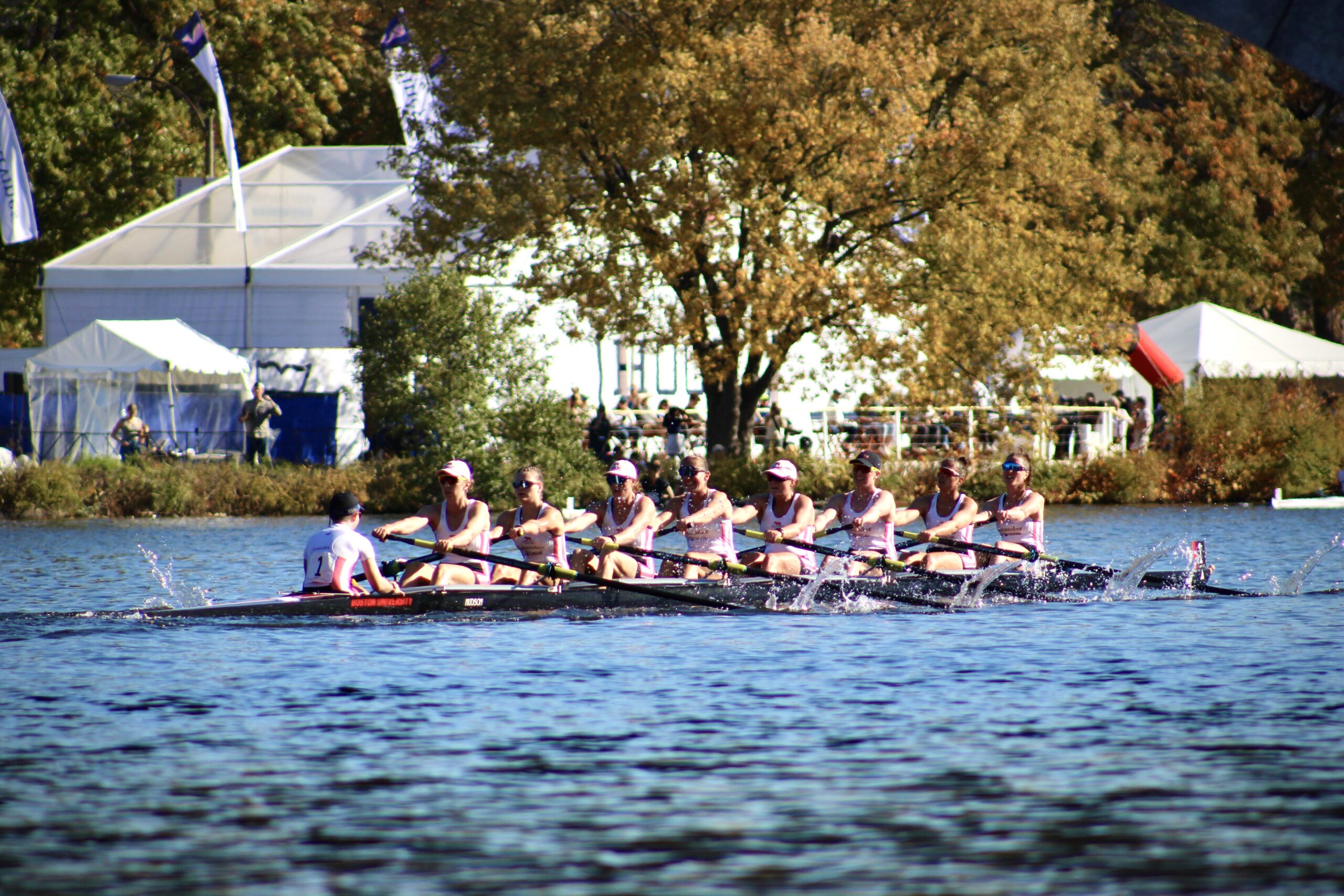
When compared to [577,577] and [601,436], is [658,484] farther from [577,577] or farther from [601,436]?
[577,577]

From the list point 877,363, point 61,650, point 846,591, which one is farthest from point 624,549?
point 877,363

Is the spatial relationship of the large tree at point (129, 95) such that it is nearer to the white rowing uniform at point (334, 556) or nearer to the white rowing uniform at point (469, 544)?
the white rowing uniform at point (469, 544)

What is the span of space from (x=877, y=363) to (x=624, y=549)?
47.4 feet

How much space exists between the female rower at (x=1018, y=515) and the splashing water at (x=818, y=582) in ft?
5.41

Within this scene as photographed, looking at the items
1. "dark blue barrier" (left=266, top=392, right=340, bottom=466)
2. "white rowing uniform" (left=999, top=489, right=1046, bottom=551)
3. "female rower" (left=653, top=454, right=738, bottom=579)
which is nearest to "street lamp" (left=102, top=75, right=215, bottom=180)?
"dark blue barrier" (left=266, top=392, right=340, bottom=466)

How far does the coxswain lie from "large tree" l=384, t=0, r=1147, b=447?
15.3 metres

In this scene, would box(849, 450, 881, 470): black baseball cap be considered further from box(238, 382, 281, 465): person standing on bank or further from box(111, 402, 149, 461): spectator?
box(111, 402, 149, 461): spectator

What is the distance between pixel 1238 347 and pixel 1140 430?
2.63 m

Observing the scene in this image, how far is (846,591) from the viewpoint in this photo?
17.3 m

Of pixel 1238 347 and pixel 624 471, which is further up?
pixel 1238 347

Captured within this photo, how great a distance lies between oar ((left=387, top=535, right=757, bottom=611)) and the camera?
15547 millimetres

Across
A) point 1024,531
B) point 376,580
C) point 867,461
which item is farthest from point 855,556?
point 376,580

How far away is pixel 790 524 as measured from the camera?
17.4 metres

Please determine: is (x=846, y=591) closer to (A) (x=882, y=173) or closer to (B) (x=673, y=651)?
(B) (x=673, y=651)
